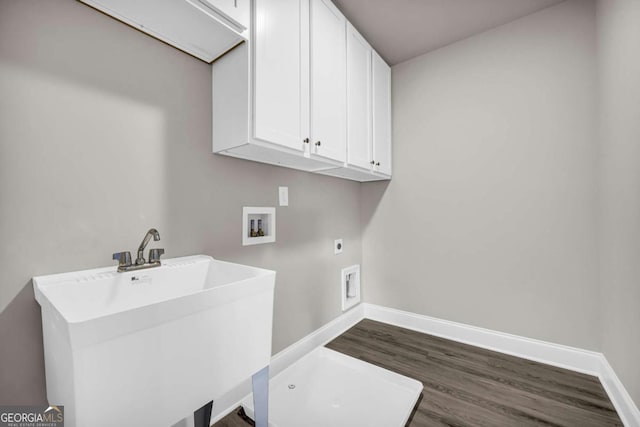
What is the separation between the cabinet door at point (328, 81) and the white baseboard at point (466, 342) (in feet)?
4.41

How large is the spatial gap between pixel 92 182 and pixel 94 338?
0.67 m

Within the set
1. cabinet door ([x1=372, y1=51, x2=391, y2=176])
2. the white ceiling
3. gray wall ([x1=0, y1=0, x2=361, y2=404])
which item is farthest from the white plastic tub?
the white ceiling

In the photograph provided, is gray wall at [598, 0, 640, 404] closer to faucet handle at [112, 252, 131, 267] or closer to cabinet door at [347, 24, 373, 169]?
cabinet door at [347, 24, 373, 169]

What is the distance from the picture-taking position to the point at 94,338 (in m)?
0.60

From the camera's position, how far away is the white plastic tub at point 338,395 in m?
1.37

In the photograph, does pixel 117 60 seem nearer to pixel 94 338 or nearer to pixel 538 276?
pixel 94 338

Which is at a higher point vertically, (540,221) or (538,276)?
(540,221)

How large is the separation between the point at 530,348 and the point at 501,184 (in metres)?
1.15

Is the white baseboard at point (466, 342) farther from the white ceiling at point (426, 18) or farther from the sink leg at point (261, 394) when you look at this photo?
the white ceiling at point (426, 18)

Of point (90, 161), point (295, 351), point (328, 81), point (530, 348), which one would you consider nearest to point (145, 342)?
point (90, 161)

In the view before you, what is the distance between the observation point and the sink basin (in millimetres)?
604

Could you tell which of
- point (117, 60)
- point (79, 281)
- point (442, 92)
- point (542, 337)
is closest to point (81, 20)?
point (117, 60)

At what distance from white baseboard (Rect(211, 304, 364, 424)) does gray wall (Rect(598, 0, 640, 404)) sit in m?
1.65

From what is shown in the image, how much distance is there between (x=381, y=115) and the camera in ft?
7.46
